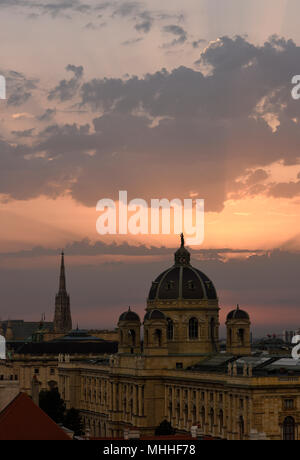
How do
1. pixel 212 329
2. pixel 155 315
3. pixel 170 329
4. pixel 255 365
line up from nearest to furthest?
1. pixel 255 365
2. pixel 155 315
3. pixel 170 329
4. pixel 212 329

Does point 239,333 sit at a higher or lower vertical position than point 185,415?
higher

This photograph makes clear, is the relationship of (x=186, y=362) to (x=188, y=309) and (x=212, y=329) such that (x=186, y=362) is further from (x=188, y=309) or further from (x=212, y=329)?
(x=188, y=309)

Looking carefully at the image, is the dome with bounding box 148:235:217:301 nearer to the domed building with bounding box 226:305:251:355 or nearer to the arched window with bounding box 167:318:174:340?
the arched window with bounding box 167:318:174:340

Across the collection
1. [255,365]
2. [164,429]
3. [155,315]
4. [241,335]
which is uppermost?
[155,315]

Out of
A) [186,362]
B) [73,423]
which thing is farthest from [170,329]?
[73,423]

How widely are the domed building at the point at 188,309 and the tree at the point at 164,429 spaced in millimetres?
17844

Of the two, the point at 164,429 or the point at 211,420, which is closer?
the point at 211,420

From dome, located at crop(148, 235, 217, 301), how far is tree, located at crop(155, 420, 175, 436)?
79.8ft

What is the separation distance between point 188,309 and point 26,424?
94.9 m

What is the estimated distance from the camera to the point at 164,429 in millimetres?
170625

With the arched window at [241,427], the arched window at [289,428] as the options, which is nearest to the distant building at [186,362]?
the arched window at [241,427]

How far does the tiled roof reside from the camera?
9538cm
